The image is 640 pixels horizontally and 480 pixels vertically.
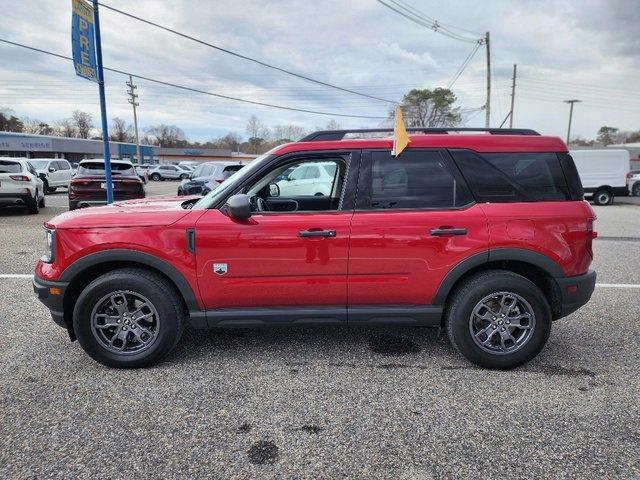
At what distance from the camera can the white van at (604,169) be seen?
57.4ft

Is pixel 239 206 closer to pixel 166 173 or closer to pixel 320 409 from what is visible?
pixel 320 409

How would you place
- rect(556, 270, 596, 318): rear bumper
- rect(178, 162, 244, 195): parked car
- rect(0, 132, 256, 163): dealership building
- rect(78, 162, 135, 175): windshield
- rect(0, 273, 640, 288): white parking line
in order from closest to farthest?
rect(556, 270, 596, 318): rear bumper
rect(0, 273, 640, 288): white parking line
rect(78, 162, 135, 175): windshield
rect(178, 162, 244, 195): parked car
rect(0, 132, 256, 163): dealership building

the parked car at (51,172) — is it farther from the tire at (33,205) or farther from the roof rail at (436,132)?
the roof rail at (436,132)

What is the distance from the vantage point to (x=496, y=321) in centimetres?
328

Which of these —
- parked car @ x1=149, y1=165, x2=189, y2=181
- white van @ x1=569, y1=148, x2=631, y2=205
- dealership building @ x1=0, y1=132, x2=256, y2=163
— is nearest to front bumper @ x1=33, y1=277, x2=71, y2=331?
white van @ x1=569, y1=148, x2=631, y2=205

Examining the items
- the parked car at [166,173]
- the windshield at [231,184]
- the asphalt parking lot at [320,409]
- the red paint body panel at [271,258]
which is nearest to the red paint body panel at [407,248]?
the red paint body panel at [271,258]

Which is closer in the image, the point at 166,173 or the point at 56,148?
the point at 166,173

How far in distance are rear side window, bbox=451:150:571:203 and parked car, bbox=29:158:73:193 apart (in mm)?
21618

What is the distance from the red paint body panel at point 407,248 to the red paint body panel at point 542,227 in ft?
0.38

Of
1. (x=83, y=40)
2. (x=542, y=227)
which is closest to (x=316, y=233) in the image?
(x=542, y=227)

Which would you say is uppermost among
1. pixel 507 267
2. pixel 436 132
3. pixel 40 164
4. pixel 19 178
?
pixel 40 164

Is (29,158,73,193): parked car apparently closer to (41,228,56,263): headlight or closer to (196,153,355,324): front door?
(41,228,56,263): headlight

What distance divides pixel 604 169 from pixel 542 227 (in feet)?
58.3

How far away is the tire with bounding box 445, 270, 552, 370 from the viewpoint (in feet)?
10.5
